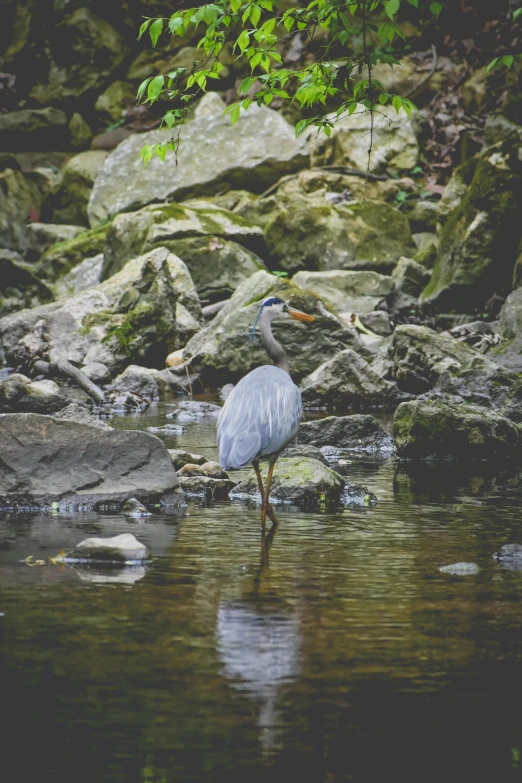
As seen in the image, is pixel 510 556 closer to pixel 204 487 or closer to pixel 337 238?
pixel 204 487

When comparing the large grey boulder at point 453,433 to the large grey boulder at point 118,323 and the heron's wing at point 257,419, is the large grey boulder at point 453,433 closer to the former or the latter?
the heron's wing at point 257,419

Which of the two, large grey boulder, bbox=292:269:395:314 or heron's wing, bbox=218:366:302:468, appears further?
large grey boulder, bbox=292:269:395:314

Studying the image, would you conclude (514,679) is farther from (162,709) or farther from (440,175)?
(440,175)

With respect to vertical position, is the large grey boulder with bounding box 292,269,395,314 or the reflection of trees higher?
the reflection of trees

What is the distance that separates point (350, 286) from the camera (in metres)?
18.3

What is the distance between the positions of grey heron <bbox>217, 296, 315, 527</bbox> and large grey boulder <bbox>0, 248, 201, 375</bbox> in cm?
905

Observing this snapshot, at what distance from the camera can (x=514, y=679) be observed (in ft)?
11.8

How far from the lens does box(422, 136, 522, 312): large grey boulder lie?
17.3 metres

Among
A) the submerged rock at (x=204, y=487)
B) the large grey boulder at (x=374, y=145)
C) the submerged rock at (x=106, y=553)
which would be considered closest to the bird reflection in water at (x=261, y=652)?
the submerged rock at (x=106, y=553)

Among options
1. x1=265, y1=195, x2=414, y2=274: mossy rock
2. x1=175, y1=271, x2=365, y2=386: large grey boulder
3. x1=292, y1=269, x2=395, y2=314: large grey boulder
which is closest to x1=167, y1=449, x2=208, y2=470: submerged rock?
x1=175, y1=271, x2=365, y2=386: large grey boulder

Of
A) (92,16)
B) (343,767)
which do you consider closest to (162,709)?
(343,767)

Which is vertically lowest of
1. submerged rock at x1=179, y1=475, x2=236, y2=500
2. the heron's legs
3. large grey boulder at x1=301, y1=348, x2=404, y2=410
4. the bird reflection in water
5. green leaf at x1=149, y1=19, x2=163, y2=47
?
large grey boulder at x1=301, y1=348, x2=404, y2=410

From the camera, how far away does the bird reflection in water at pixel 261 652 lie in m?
3.33

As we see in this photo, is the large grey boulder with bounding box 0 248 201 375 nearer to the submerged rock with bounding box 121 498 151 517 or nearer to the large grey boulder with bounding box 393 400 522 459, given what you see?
the large grey boulder with bounding box 393 400 522 459
